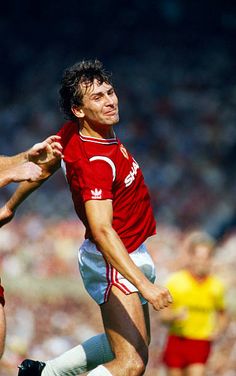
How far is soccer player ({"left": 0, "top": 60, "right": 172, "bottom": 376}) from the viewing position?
623 cm

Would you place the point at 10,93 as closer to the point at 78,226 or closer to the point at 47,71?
the point at 47,71

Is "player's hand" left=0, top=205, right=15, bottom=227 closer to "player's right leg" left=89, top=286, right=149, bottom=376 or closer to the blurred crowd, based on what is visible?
"player's right leg" left=89, top=286, right=149, bottom=376

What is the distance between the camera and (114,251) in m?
6.14

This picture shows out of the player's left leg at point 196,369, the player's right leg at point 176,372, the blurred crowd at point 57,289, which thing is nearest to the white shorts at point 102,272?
the player's left leg at point 196,369

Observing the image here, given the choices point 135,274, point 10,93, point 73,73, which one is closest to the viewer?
point 135,274

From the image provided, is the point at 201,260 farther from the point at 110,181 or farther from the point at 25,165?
the point at 25,165

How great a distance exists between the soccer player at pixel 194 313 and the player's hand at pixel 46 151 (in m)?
2.56

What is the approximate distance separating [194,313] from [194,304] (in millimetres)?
72

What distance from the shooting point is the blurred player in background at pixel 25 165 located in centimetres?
623

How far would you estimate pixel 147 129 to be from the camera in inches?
504

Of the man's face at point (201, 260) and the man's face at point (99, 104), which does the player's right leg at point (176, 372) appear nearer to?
the man's face at point (201, 260)

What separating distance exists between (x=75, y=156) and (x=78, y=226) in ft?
18.7

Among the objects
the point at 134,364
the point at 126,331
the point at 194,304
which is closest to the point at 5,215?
the point at 126,331

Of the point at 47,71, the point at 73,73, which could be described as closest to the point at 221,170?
the point at 47,71
